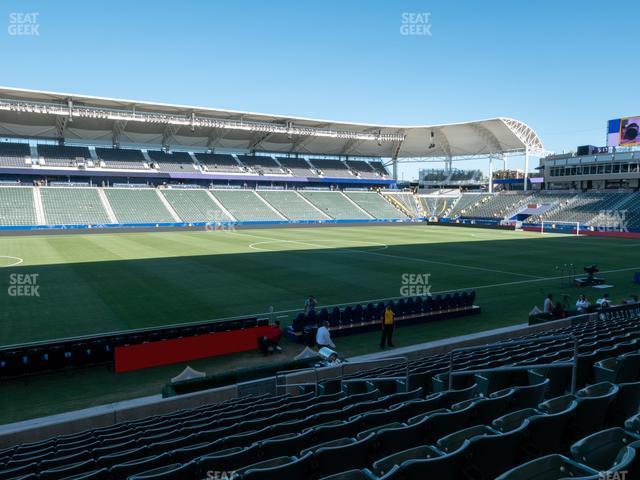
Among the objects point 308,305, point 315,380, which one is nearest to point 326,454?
point 315,380

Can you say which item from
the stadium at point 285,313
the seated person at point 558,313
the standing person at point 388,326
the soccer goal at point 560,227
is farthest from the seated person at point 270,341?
the soccer goal at point 560,227

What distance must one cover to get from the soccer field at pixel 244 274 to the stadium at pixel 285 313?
21 centimetres

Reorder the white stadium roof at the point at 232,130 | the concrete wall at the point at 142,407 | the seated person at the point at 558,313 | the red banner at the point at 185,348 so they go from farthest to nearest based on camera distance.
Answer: the white stadium roof at the point at 232,130 < the seated person at the point at 558,313 < the red banner at the point at 185,348 < the concrete wall at the point at 142,407

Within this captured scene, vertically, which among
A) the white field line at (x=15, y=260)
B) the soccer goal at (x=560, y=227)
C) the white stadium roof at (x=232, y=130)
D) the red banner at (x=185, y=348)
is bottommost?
the red banner at (x=185, y=348)

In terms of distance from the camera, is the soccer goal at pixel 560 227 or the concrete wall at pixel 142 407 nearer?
the concrete wall at pixel 142 407

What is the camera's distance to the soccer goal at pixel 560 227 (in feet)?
→ 185

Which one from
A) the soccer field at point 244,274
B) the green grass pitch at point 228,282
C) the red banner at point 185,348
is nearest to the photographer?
the red banner at point 185,348

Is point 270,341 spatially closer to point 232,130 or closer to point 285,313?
point 285,313

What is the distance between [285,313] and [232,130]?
5625cm

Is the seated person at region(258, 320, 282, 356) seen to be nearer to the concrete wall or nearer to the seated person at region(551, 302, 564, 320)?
the concrete wall

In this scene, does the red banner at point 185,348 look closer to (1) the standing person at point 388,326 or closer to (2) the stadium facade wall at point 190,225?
(1) the standing person at point 388,326

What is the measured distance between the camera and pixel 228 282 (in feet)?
78.4

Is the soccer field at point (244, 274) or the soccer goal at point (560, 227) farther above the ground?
the soccer goal at point (560, 227)

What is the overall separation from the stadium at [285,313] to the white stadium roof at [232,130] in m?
0.47
